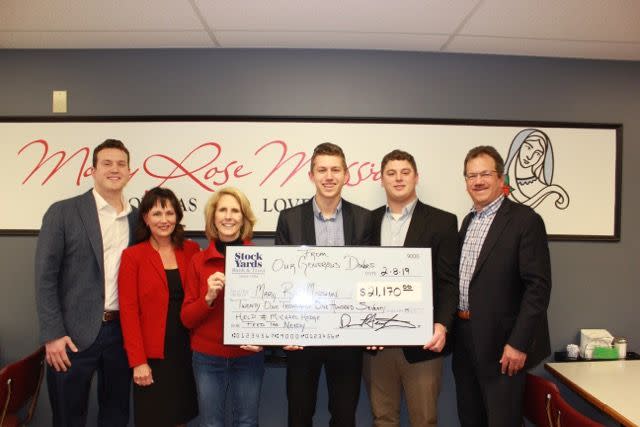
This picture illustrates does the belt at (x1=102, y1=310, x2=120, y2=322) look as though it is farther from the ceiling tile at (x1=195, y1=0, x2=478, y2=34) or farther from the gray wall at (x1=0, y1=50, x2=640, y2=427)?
the ceiling tile at (x1=195, y1=0, x2=478, y2=34)

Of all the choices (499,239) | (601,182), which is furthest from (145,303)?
(601,182)

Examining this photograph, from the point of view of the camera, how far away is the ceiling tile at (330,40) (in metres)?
2.61

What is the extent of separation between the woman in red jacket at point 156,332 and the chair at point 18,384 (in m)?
0.50

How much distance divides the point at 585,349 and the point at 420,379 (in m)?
1.37

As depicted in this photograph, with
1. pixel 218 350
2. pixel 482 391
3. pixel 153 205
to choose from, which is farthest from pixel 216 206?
pixel 482 391

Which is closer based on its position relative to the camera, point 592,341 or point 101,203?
point 101,203

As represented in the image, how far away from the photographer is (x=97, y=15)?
237 cm

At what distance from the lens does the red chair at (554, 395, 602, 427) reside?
1.59 metres

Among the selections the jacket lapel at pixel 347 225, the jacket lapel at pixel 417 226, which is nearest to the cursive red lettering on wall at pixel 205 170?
the jacket lapel at pixel 347 225

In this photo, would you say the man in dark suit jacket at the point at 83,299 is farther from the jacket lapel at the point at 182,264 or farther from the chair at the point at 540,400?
the chair at the point at 540,400

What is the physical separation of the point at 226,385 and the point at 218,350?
7.8 inches

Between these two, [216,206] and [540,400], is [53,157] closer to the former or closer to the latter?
[216,206]

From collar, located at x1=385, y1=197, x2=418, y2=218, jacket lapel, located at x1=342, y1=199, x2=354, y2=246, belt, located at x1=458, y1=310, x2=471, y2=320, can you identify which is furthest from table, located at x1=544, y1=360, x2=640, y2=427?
jacket lapel, located at x1=342, y1=199, x2=354, y2=246

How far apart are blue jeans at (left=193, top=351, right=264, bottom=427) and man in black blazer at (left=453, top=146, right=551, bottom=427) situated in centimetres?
111
